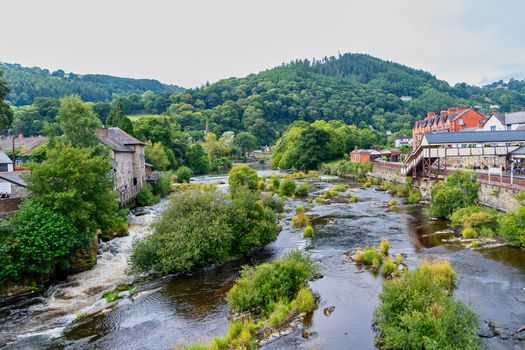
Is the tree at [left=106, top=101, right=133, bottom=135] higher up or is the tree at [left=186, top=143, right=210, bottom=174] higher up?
the tree at [left=106, top=101, right=133, bottom=135]

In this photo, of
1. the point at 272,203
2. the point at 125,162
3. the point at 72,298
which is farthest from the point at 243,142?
the point at 72,298

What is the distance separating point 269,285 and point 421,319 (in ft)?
23.3

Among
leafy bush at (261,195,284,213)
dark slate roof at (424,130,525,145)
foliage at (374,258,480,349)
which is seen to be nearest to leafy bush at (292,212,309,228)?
leafy bush at (261,195,284,213)

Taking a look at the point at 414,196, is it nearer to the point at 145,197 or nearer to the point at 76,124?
the point at 145,197

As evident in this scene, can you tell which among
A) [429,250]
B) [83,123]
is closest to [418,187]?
[429,250]

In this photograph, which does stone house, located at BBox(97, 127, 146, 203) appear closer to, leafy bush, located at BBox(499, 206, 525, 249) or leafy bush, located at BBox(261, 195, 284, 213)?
leafy bush, located at BBox(261, 195, 284, 213)

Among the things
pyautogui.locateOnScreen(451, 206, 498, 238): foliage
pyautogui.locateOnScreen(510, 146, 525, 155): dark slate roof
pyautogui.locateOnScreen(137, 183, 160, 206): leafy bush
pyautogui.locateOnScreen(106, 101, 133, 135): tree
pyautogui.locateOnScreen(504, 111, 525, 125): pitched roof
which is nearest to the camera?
pyautogui.locateOnScreen(451, 206, 498, 238): foliage

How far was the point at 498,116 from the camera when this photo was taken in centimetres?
6356

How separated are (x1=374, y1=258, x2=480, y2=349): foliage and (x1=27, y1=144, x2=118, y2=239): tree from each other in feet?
62.1

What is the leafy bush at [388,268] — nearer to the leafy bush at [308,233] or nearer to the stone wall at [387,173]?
the leafy bush at [308,233]

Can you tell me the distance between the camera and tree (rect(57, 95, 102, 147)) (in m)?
37.4

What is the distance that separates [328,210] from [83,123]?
88.6 feet

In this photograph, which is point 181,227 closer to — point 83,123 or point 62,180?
point 62,180

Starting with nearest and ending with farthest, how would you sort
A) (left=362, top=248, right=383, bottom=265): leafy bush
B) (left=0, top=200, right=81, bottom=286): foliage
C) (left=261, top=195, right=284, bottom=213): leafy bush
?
1. (left=0, top=200, right=81, bottom=286): foliage
2. (left=362, top=248, right=383, bottom=265): leafy bush
3. (left=261, top=195, right=284, bottom=213): leafy bush
